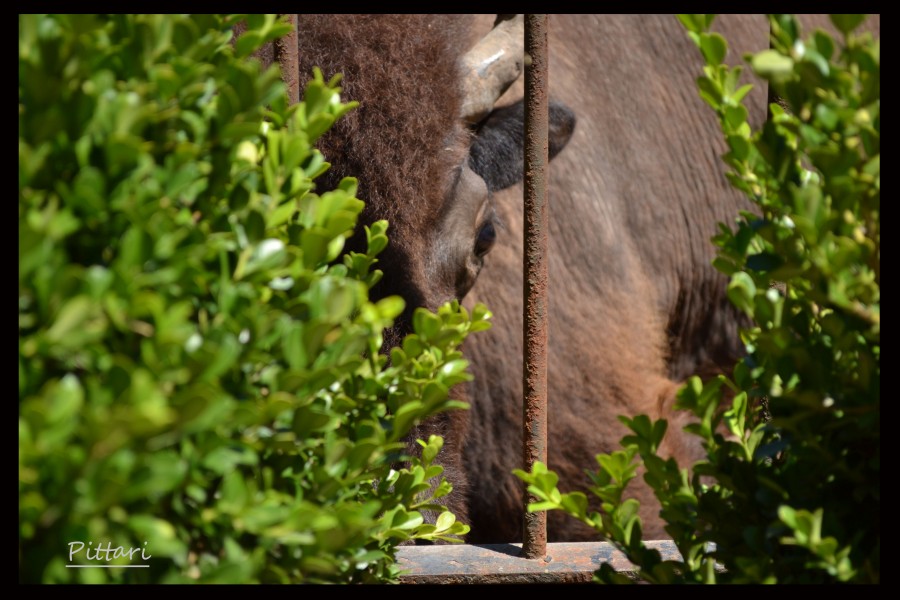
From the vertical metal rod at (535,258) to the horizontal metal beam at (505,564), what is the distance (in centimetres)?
3

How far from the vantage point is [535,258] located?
4.16 ft

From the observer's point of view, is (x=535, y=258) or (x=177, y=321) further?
(x=535, y=258)

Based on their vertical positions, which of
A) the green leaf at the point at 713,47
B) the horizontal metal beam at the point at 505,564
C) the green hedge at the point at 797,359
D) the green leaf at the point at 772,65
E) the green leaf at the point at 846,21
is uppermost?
the green leaf at the point at 713,47

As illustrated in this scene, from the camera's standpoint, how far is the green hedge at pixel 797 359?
2.12 ft

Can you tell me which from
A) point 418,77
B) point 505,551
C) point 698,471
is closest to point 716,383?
point 698,471

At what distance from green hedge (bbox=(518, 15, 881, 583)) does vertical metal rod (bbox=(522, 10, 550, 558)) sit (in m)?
0.44

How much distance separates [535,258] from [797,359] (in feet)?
2.00

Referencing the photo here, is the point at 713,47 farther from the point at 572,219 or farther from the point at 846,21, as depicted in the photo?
the point at 572,219

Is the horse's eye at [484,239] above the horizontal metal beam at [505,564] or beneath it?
above

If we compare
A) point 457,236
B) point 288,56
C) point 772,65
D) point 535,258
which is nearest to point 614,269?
point 457,236

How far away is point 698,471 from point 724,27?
2508 mm

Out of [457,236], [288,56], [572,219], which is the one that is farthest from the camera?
[572,219]

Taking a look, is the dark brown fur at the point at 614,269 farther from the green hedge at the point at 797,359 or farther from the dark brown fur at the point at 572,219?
the green hedge at the point at 797,359

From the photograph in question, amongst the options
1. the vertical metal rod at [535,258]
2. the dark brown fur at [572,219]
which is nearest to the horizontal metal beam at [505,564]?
the vertical metal rod at [535,258]
